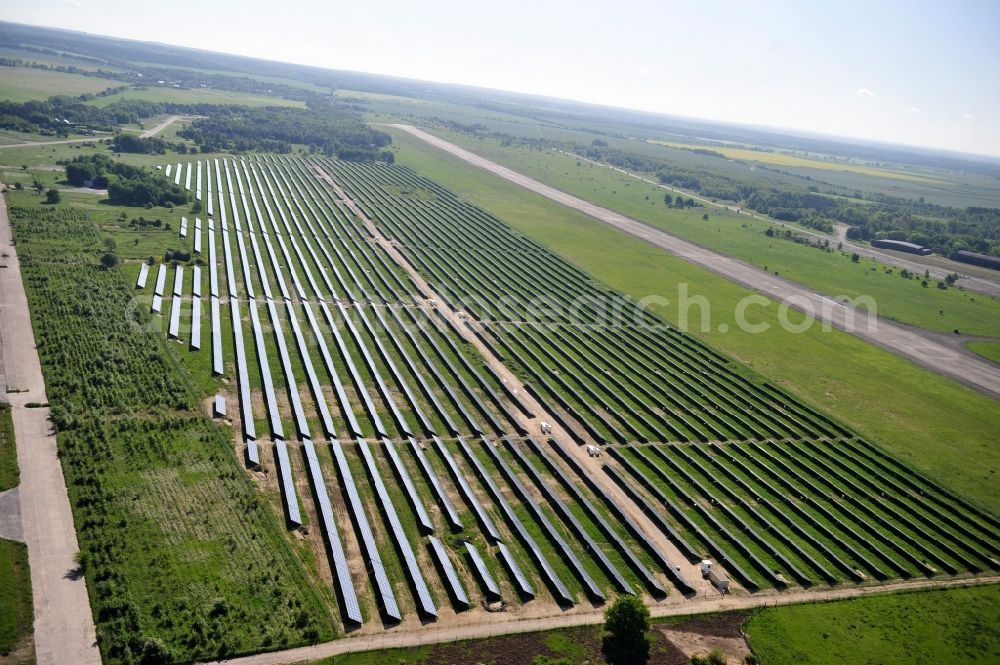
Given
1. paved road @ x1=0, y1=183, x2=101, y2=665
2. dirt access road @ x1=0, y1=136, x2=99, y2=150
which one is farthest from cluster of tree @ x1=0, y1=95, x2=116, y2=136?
paved road @ x1=0, y1=183, x2=101, y2=665

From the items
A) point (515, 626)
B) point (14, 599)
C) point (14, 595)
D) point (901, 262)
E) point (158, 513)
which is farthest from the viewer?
point (901, 262)

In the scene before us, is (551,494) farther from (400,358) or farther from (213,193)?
(213,193)

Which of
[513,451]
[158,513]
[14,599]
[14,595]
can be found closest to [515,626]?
[513,451]

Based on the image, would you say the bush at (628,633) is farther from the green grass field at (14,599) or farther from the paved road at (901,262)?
the paved road at (901,262)

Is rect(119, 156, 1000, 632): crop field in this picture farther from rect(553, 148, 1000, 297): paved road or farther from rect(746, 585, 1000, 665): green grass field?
rect(553, 148, 1000, 297): paved road

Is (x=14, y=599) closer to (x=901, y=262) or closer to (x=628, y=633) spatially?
(x=628, y=633)

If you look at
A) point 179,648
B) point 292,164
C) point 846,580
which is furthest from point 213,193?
point 846,580
